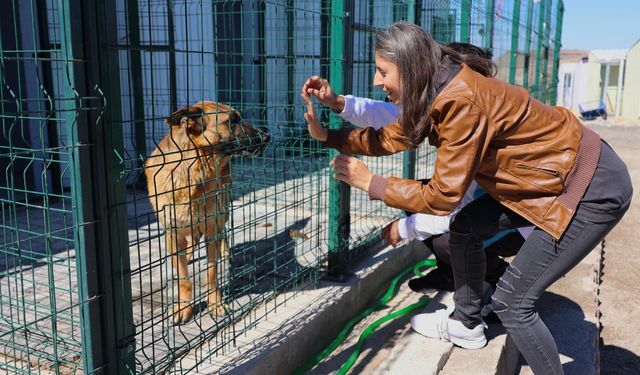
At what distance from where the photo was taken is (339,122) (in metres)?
4.09

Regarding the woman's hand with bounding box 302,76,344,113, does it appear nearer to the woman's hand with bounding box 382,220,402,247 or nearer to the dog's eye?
the dog's eye

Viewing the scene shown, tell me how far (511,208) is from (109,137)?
178cm

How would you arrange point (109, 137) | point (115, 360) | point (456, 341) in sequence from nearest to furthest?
point (109, 137), point (115, 360), point (456, 341)

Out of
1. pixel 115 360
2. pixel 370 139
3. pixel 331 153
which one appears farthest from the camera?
pixel 331 153

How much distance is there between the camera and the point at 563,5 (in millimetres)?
14367

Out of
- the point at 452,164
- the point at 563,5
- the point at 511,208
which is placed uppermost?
the point at 563,5

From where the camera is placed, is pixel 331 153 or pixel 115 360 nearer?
pixel 115 360

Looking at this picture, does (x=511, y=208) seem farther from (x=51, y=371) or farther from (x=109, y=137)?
(x=51, y=371)

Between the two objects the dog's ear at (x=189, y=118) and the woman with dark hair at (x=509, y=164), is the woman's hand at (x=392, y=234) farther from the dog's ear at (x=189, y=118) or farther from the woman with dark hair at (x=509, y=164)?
the dog's ear at (x=189, y=118)

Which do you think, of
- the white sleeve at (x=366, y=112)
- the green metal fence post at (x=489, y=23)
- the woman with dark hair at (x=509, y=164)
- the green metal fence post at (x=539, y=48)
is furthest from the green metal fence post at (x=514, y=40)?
the woman with dark hair at (x=509, y=164)

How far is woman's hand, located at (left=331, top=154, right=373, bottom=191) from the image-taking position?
9.06 feet

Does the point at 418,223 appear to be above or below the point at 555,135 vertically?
below

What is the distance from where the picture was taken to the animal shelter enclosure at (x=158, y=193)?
2.13 metres

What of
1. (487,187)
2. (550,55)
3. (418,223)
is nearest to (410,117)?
(487,187)
